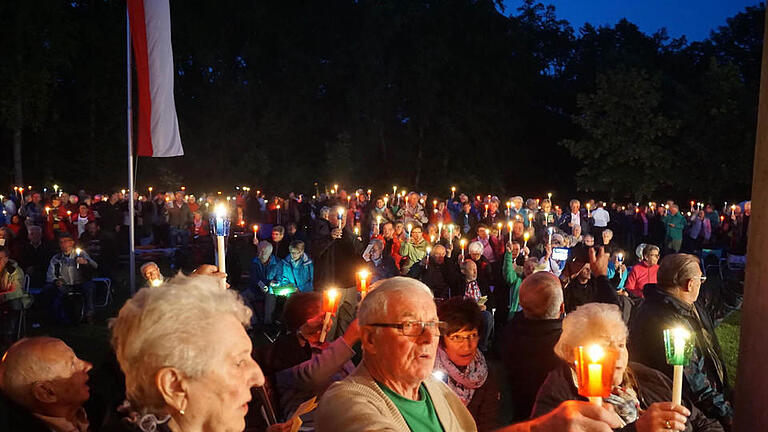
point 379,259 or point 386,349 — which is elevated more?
point 386,349

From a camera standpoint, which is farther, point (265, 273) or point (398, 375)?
point (265, 273)

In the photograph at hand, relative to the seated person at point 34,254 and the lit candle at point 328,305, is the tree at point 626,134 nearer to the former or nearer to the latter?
the seated person at point 34,254

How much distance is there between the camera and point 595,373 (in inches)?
75.9

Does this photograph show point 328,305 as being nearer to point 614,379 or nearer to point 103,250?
point 614,379

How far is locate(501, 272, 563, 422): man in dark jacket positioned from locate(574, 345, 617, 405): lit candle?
1819 millimetres

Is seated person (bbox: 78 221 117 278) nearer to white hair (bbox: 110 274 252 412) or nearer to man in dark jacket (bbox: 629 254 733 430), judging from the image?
man in dark jacket (bbox: 629 254 733 430)

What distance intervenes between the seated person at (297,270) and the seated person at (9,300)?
3399mm

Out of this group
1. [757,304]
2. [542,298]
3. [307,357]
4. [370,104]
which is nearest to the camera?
[757,304]

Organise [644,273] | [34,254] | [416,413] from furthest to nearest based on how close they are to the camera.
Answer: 1. [34,254]
2. [644,273]
3. [416,413]

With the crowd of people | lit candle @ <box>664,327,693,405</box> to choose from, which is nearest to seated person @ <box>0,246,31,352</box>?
the crowd of people

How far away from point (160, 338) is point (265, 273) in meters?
7.00

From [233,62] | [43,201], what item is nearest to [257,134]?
[233,62]

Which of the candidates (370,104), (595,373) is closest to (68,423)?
(595,373)

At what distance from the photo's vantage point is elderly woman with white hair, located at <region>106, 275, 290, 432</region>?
5.92ft
